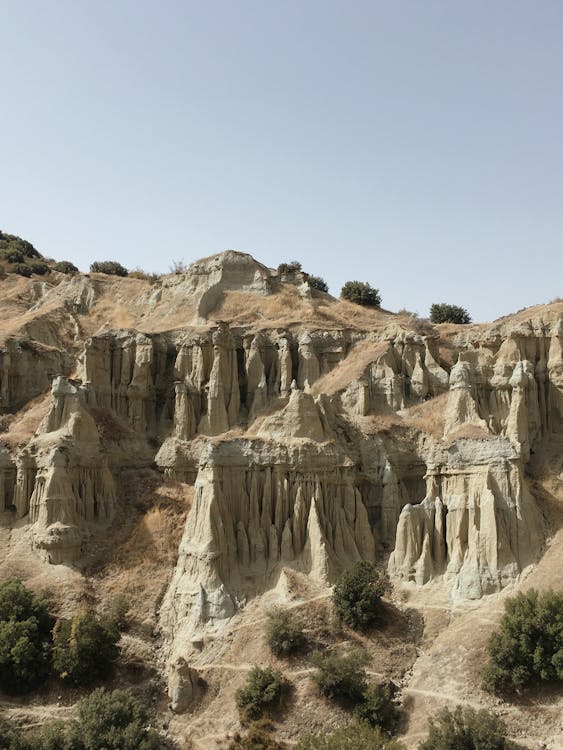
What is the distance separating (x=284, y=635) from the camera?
29.4 metres

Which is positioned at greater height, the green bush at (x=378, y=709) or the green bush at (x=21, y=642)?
the green bush at (x=21, y=642)

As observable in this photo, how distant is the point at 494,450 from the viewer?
33.3m

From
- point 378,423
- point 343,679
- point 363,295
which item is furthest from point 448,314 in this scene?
point 343,679

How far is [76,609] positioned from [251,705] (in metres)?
10.4

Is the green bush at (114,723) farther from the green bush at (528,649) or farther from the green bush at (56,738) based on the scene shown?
the green bush at (528,649)

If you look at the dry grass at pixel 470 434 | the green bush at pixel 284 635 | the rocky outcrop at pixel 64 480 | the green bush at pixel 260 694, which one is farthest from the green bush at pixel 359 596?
the rocky outcrop at pixel 64 480

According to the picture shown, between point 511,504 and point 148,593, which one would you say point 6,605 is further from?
point 511,504

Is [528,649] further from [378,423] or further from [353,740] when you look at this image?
[378,423]

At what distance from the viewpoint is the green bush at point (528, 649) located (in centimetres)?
2600

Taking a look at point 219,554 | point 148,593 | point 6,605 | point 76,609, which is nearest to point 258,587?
point 219,554

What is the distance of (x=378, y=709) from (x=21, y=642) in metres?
14.9

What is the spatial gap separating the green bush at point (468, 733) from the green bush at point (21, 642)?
16.2m

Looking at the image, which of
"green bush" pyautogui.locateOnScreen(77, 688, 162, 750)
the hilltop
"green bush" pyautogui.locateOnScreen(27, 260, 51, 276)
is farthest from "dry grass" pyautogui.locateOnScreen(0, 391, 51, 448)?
"green bush" pyautogui.locateOnScreen(27, 260, 51, 276)

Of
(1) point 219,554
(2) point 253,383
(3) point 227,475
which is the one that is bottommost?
(1) point 219,554
